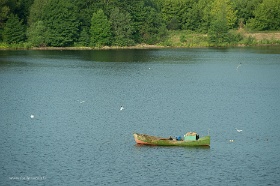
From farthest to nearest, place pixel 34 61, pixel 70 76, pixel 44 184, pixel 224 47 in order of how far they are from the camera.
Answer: pixel 224 47, pixel 34 61, pixel 70 76, pixel 44 184

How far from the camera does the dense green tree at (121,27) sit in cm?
15500

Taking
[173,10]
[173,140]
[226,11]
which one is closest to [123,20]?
[173,10]

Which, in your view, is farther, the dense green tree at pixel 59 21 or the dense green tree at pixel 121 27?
A: the dense green tree at pixel 121 27

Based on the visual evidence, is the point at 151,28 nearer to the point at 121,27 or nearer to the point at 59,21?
the point at 121,27

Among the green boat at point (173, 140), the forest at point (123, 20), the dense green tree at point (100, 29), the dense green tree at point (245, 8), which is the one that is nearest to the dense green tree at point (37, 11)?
the forest at point (123, 20)

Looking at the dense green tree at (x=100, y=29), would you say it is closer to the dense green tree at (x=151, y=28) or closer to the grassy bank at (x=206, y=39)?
the grassy bank at (x=206, y=39)

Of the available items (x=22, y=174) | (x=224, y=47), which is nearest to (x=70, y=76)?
(x=22, y=174)

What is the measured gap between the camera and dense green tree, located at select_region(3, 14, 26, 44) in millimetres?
147375

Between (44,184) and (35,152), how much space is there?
8.75 metres

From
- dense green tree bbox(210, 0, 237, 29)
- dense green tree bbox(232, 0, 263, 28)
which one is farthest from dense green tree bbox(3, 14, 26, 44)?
dense green tree bbox(232, 0, 263, 28)

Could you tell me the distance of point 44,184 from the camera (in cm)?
4394

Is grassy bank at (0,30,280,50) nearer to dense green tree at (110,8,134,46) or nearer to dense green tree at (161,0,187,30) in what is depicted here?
dense green tree at (110,8,134,46)

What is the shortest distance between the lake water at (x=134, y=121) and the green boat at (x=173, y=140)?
2.19ft

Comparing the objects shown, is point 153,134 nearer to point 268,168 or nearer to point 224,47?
point 268,168
